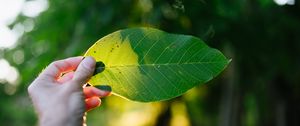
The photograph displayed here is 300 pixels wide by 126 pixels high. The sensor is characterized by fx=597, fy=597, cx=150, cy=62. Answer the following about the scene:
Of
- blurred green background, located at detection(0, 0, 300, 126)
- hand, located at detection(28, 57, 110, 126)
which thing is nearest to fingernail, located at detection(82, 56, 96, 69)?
hand, located at detection(28, 57, 110, 126)

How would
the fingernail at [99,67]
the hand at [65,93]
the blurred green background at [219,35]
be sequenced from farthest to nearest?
1. the blurred green background at [219,35]
2. the fingernail at [99,67]
3. the hand at [65,93]

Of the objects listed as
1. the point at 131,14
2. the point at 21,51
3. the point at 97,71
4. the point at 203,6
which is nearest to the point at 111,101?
the point at 21,51

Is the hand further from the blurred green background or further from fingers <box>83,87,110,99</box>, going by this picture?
the blurred green background

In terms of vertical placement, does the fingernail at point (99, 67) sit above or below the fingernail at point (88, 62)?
below

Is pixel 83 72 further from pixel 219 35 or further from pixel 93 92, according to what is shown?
pixel 219 35

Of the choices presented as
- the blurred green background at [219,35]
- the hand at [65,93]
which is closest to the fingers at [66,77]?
the hand at [65,93]

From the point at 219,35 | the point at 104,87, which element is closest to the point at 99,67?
the point at 104,87

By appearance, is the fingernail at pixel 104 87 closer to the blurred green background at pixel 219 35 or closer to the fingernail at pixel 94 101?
the fingernail at pixel 94 101

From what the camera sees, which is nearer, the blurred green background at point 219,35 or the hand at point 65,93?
the hand at point 65,93
